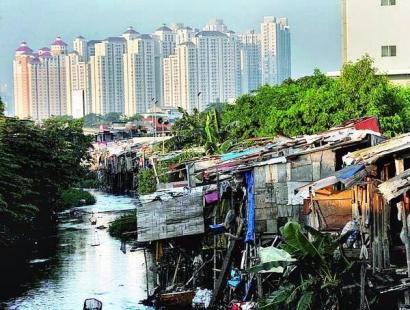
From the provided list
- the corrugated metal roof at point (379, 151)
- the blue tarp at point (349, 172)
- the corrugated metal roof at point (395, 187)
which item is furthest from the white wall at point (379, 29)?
the corrugated metal roof at point (395, 187)

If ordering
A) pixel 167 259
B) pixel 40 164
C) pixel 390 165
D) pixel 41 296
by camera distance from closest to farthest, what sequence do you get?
pixel 390 165 → pixel 167 259 → pixel 41 296 → pixel 40 164

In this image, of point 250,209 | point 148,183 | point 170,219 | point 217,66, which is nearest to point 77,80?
point 217,66

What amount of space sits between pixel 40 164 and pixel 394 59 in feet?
51.7

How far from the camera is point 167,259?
2098cm

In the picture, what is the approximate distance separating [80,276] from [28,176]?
A: 10238mm

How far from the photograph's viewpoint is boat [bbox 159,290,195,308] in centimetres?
1922

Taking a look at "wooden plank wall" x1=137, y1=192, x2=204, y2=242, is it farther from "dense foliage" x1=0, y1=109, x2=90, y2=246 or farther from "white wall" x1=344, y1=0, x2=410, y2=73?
"white wall" x1=344, y1=0, x2=410, y2=73

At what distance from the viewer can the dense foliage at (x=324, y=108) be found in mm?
26516

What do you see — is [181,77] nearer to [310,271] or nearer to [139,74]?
[139,74]

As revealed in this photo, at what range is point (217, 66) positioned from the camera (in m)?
189

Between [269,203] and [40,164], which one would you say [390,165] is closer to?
[269,203]

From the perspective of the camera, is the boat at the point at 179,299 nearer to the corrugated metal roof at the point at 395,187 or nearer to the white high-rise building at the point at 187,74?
the corrugated metal roof at the point at 395,187

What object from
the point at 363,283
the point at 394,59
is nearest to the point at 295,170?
the point at 363,283

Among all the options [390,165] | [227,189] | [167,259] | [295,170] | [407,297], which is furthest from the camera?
[167,259]
